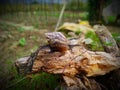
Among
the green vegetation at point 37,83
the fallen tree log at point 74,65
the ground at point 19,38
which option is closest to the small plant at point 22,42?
the ground at point 19,38

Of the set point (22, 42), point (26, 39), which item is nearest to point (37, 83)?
point (22, 42)

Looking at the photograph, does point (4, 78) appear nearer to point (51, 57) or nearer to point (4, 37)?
point (51, 57)

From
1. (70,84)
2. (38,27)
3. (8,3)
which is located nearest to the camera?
(70,84)

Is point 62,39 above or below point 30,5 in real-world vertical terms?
above

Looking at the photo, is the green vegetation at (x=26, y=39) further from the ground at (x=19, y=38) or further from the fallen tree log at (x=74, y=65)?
the fallen tree log at (x=74, y=65)

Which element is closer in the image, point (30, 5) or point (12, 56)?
point (12, 56)

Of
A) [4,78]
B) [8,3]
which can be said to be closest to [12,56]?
[4,78]

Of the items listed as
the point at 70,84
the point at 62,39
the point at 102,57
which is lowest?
the point at 70,84

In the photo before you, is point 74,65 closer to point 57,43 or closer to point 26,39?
point 57,43

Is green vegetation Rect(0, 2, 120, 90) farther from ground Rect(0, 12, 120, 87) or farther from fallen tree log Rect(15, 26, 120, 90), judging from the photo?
fallen tree log Rect(15, 26, 120, 90)
